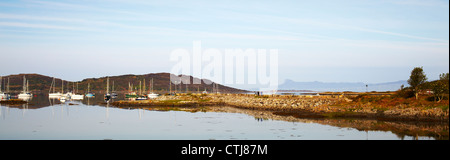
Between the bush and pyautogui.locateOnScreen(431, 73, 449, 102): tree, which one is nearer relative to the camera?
pyautogui.locateOnScreen(431, 73, 449, 102): tree

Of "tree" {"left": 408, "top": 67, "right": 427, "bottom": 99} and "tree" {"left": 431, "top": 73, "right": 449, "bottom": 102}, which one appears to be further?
"tree" {"left": 408, "top": 67, "right": 427, "bottom": 99}

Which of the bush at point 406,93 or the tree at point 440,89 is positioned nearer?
the tree at point 440,89

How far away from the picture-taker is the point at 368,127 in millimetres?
42000

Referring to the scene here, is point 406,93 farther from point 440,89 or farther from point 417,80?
point 440,89

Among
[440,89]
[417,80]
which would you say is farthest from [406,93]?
[440,89]

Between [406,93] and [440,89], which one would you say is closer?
[440,89]

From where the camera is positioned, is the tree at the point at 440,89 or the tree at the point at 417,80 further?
the tree at the point at 417,80

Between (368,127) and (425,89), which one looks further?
(425,89)
